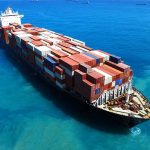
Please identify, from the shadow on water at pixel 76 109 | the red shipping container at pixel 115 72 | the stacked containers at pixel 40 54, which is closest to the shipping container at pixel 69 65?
the shadow on water at pixel 76 109

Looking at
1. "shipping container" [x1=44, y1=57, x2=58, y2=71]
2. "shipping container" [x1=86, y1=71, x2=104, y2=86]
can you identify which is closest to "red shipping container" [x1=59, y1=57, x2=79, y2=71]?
"shipping container" [x1=44, y1=57, x2=58, y2=71]

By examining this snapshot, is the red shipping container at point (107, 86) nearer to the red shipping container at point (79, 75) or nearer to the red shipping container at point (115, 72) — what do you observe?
the red shipping container at point (115, 72)

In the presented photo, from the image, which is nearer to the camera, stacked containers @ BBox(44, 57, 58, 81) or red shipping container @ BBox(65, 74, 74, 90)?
red shipping container @ BBox(65, 74, 74, 90)

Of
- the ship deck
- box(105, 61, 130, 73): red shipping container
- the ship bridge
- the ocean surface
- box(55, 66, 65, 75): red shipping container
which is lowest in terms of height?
the ocean surface

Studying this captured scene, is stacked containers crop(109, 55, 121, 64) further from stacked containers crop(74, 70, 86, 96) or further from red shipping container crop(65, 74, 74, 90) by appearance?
red shipping container crop(65, 74, 74, 90)

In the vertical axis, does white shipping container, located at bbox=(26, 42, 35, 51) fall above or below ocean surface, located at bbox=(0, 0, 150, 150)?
above

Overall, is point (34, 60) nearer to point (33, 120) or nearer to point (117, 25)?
point (33, 120)

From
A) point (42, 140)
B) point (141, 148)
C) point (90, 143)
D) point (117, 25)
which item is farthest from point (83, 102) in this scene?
point (117, 25)
